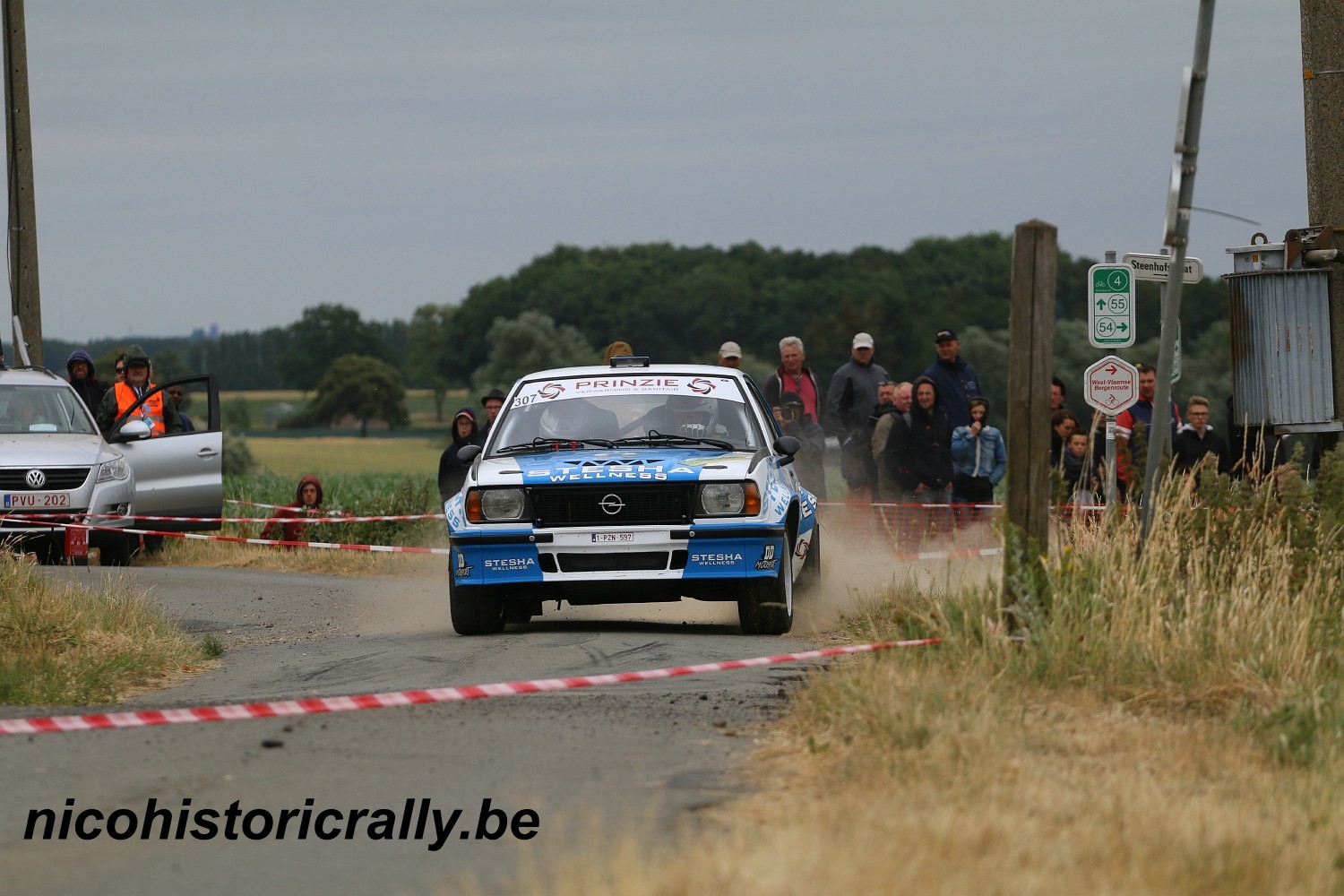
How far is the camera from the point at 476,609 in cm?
1215

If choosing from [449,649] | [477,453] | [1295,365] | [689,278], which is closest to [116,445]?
[477,453]

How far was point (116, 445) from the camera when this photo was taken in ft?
61.8

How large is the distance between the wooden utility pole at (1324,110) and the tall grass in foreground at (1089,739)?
216cm

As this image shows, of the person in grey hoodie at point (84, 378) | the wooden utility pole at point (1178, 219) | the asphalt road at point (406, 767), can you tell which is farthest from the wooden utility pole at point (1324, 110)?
the person in grey hoodie at point (84, 378)

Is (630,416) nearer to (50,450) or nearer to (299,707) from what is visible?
(299,707)

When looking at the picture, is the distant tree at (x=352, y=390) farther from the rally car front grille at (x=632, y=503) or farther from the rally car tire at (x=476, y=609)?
the rally car front grille at (x=632, y=503)

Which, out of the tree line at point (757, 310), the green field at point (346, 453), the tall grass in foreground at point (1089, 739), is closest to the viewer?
the tall grass in foreground at point (1089, 739)

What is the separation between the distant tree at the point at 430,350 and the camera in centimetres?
11838

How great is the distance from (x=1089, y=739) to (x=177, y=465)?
1399 cm

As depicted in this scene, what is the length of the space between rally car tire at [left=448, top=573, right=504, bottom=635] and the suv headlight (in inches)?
286

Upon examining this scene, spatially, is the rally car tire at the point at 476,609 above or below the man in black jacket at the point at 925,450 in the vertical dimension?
below

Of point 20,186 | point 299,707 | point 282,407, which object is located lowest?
point 299,707

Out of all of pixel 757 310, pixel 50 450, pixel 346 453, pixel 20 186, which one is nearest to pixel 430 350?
pixel 757 310

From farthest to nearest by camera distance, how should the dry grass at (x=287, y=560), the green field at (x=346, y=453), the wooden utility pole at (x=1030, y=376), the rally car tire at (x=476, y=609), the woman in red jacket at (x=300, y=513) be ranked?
the green field at (x=346, y=453), the woman in red jacket at (x=300, y=513), the dry grass at (x=287, y=560), the rally car tire at (x=476, y=609), the wooden utility pole at (x=1030, y=376)
